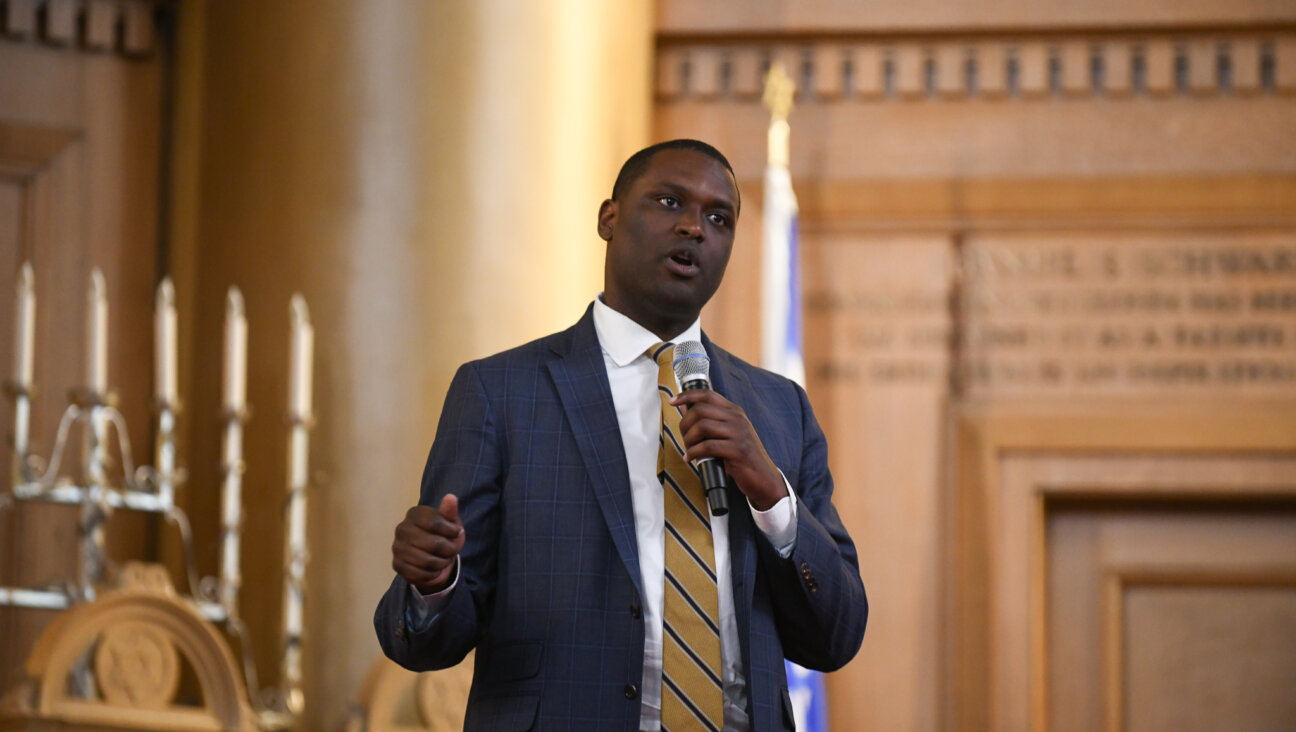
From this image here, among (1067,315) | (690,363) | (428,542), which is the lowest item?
(428,542)

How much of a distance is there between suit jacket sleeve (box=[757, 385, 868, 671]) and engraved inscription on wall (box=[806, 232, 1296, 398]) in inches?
98.0

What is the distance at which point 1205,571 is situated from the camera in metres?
4.40

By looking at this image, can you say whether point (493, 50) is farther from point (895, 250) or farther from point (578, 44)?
point (895, 250)

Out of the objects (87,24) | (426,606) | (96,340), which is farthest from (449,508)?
(87,24)

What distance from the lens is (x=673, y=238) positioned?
80.0 inches

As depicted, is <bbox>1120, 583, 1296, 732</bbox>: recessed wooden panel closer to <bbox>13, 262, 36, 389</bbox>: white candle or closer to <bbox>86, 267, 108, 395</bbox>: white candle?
<bbox>86, 267, 108, 395</bbox>: white candle

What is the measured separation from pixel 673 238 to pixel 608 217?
0.17 m

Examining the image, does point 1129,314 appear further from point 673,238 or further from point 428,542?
point 428,542

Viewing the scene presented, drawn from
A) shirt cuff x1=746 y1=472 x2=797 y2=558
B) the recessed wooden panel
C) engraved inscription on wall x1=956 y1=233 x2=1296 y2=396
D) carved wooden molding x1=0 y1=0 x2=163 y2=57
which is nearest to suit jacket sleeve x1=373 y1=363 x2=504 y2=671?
shirt cuff x1=746 y1=472 x2=797 y2=558

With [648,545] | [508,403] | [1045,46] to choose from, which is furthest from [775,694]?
[1045,46]

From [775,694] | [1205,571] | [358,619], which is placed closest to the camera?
[775,694]

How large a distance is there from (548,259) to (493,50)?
24.0 inches

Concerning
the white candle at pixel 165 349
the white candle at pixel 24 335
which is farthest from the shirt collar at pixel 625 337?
the white candle at pixel 24 335

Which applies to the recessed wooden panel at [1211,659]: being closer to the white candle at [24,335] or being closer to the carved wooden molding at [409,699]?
the carved wooden molding at [409,699]
